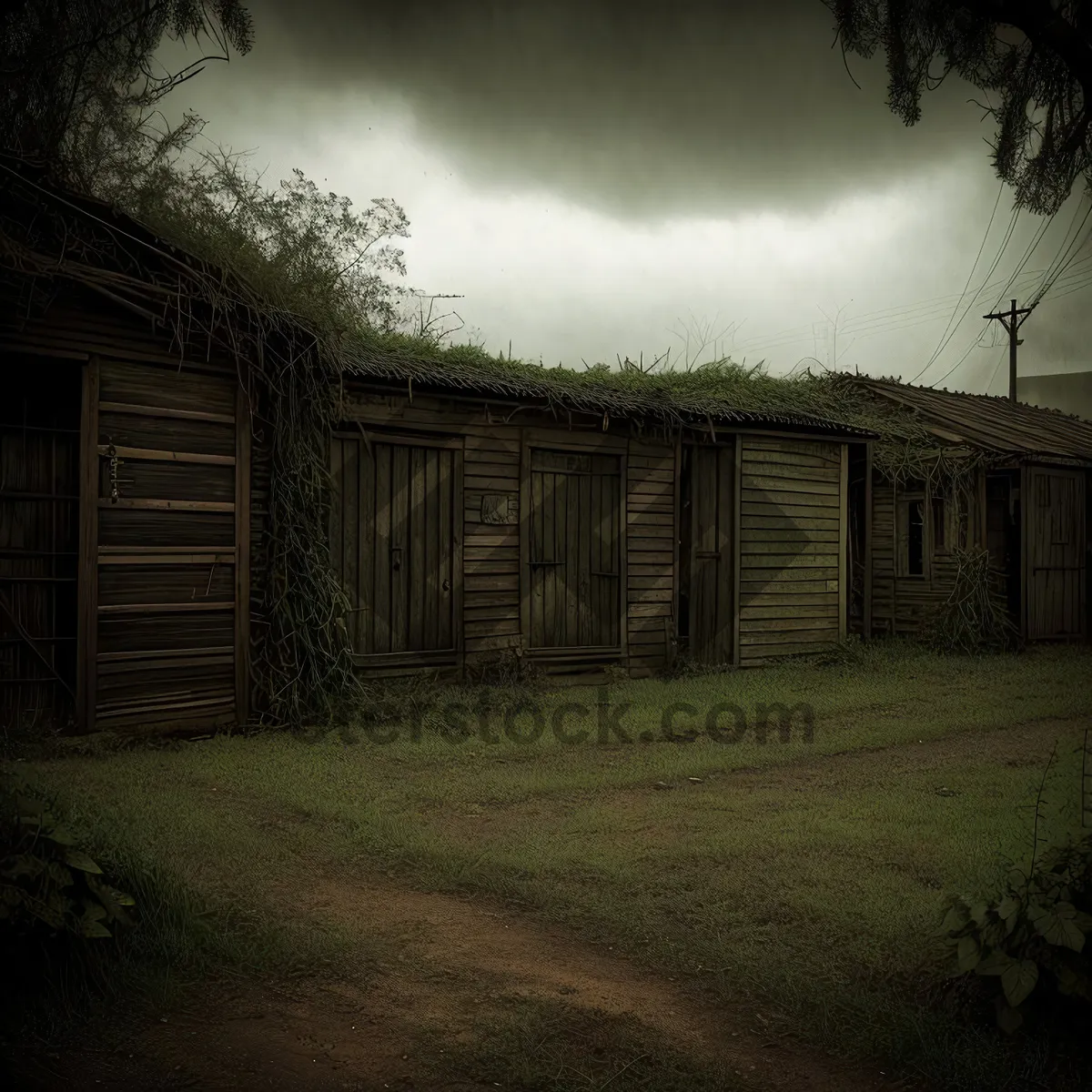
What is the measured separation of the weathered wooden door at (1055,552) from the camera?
15.1 meters

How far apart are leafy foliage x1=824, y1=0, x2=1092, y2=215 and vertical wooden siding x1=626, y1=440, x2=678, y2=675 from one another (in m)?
8.27

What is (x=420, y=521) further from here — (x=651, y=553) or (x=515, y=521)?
(x=651, y=553)

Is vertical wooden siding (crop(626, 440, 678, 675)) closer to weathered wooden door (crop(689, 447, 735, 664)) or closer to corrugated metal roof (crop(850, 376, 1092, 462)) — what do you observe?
weathered wooden door (crop(689, 447, 735, 664))

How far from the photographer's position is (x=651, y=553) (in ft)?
38.9

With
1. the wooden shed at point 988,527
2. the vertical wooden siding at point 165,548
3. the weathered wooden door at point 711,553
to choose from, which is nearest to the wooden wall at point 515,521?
the weathered wooden door at point 711,553

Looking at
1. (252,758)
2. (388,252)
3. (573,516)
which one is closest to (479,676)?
(573,516)

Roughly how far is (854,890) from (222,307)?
6.43 meters

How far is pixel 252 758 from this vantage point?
716cm

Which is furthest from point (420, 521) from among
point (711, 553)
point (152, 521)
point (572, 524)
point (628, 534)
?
point (711, 553)

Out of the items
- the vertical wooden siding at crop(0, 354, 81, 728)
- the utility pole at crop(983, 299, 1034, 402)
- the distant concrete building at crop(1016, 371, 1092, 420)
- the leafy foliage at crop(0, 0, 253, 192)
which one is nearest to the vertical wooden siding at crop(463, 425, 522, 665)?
the vertical wooden siding at crop(0, 354, 81, 728)

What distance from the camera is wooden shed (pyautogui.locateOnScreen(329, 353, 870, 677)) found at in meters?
9.75

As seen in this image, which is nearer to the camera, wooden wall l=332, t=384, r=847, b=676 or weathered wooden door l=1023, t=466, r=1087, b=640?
wooden wall l=332, t=384, r=847, b=676

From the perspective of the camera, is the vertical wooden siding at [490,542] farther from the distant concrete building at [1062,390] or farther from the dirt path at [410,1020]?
the distant concrete building at [1062,390]

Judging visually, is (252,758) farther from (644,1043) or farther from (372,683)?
(644,1043)
